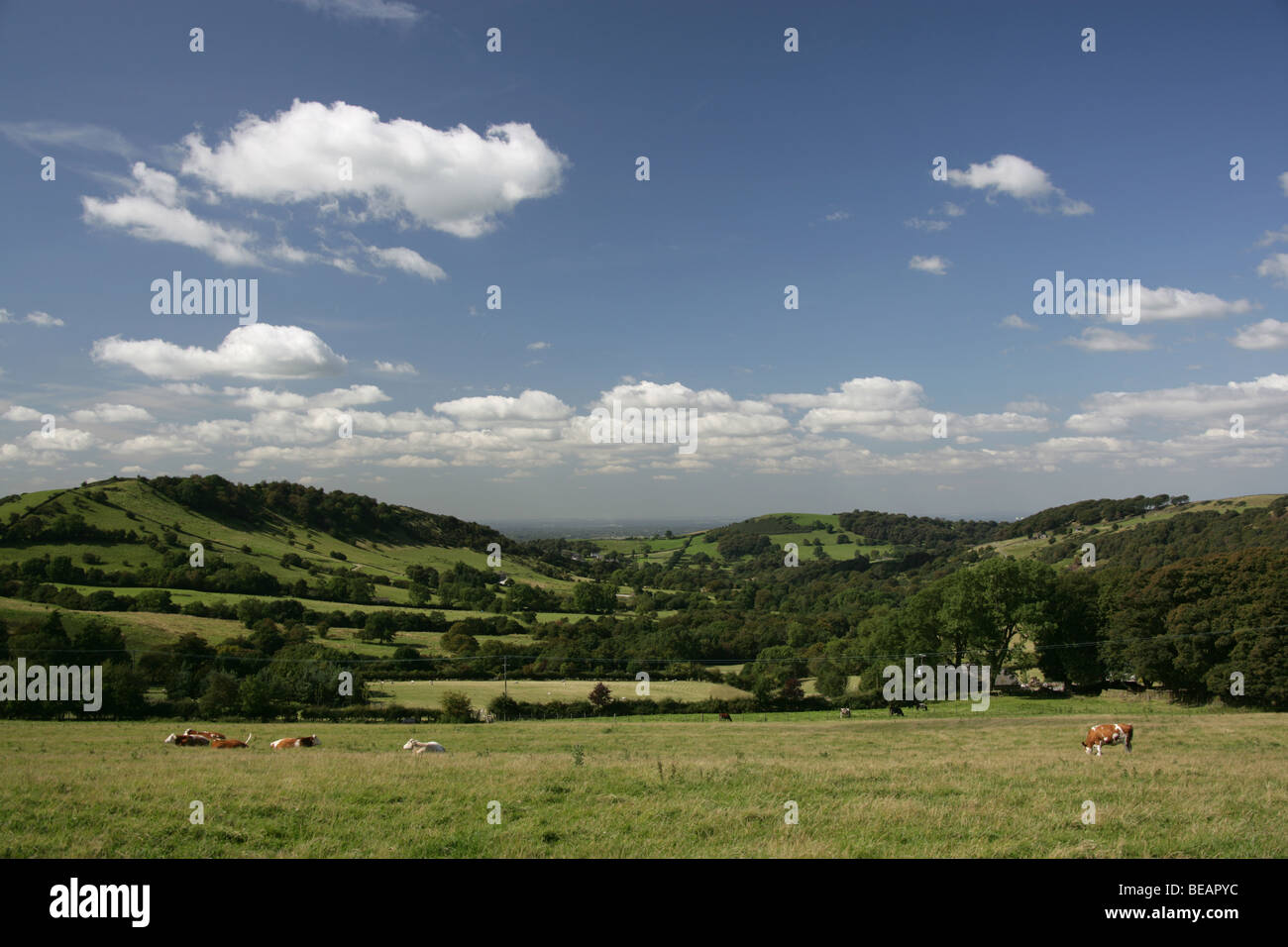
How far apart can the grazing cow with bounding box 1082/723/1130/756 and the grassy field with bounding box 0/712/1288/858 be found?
4.45ft

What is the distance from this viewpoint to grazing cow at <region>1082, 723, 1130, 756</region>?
808 inches

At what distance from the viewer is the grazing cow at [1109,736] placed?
2053 centimetres

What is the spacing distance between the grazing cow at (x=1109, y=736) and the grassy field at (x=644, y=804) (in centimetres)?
135

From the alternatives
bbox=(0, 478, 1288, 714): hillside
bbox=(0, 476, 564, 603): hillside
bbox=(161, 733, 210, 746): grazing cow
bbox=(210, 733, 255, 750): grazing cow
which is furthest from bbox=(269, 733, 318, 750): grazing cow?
bbox=(0, 476, 564, 603): hillside

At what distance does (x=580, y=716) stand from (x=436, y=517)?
139m

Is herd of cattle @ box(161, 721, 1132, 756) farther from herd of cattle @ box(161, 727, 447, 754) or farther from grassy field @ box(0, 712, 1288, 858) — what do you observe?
grassy field @ box(0, 712, 1288, 858)

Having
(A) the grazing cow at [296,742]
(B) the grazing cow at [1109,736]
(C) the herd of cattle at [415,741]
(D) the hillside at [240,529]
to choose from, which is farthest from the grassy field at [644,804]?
(D) the hillside at [240,529]

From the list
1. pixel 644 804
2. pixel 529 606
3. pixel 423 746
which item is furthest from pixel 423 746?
pixel 529 606

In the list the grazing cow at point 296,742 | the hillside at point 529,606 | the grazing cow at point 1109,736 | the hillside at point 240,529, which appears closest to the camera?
the grazing cow at point 1109,736

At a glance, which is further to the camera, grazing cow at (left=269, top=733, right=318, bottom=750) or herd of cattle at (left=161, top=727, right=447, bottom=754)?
grazing cow at (left=269, top=733, right=318, bottom=750)

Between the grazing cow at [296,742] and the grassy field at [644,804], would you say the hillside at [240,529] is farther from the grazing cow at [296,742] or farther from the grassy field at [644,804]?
the grassy field at [644,804]
